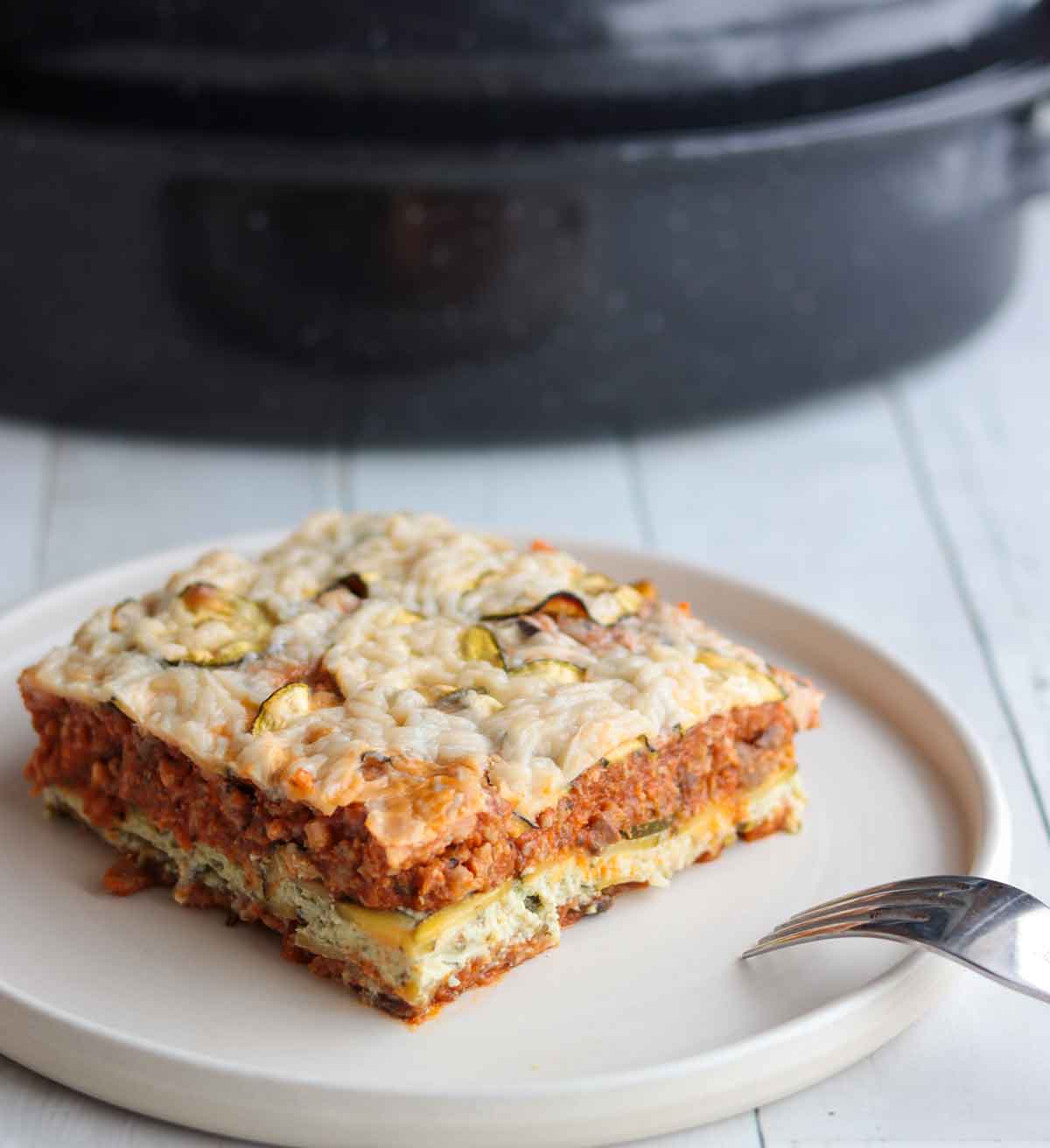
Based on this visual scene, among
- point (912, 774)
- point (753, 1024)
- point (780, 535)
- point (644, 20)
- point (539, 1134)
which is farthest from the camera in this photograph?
point (780, 535)

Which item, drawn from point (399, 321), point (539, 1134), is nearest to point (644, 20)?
point (399, 321)

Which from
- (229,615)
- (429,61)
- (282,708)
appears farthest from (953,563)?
(282,708)

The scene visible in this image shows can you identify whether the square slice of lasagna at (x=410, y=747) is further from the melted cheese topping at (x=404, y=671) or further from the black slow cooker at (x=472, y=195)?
the black slow cooker at (x=472, y=195)

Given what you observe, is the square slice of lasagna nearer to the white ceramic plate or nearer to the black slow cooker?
the white ceramic plate

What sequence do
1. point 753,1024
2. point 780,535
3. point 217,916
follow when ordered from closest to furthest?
point 753,1024, point 217,916, point 780,535

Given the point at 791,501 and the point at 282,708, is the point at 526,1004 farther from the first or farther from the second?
the point at 791,501

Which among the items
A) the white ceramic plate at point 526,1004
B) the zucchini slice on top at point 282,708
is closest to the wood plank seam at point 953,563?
the white ceramic plate at point 526,1004

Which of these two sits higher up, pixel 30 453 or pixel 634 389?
pixel 634 389

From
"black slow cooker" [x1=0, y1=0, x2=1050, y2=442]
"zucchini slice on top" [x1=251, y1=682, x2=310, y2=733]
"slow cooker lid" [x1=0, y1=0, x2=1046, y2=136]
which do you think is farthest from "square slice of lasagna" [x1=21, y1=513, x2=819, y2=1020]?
"slow cooker lid" [x1=0, y1=0, x2=1046, y2=136]

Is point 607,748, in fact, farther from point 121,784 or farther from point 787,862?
point 121,784
